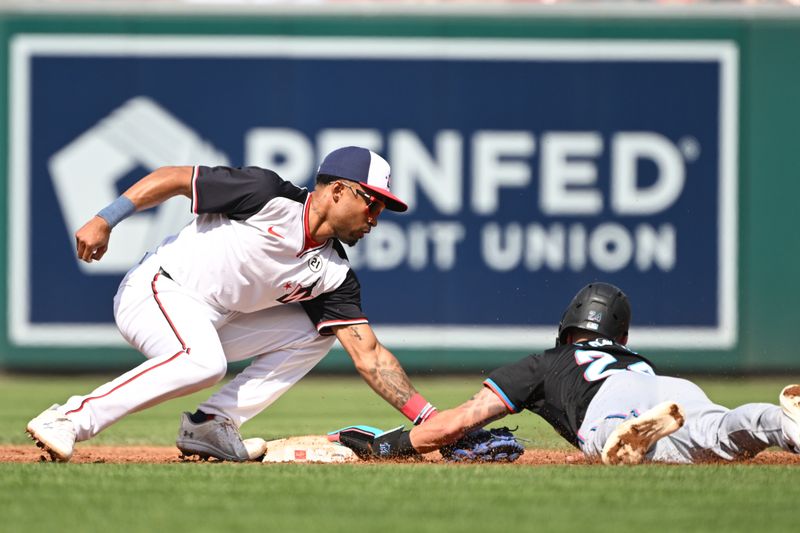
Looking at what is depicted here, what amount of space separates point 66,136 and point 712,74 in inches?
242

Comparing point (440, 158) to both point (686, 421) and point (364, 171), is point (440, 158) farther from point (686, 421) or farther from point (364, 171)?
point (686, 421)

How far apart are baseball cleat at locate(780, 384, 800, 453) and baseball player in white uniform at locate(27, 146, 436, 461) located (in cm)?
165

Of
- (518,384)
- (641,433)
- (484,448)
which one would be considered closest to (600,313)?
(518,384)

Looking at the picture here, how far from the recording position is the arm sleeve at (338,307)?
6.07 metres

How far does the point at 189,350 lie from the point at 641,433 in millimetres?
1956

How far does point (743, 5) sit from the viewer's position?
1229 cm

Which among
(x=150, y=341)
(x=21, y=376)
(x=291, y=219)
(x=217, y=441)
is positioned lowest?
(x=21, y=376)

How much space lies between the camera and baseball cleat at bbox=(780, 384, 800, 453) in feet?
16.1

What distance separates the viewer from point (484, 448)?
582 cm

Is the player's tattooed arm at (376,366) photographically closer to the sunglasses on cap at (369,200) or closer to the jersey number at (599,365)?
the sunglasses on cap at (369,200)

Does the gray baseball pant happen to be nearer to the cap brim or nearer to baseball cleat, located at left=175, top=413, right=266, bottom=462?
the cap brim

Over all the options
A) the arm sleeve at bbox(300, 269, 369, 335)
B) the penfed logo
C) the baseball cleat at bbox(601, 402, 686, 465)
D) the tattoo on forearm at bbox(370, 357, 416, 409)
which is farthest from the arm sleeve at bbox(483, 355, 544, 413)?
the penfed logo

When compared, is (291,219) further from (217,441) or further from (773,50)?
(773,50)

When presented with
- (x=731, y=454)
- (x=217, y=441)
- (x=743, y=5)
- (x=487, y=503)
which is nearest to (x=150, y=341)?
(x=217, y=441)
